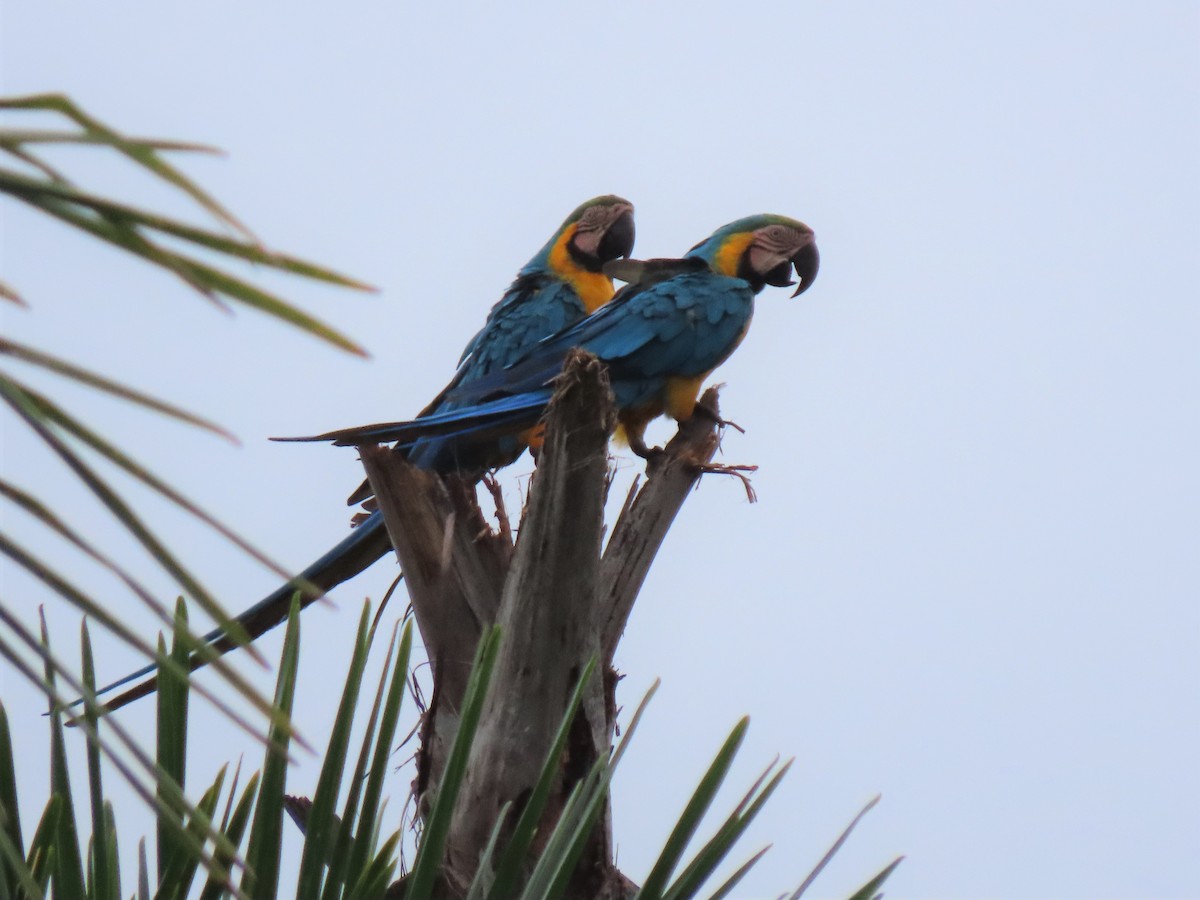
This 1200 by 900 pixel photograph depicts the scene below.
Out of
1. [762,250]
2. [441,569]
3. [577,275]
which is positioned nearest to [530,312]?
[577,275]

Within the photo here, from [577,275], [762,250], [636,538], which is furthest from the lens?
[577,275]

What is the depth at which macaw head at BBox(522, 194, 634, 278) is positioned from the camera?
4.66 m

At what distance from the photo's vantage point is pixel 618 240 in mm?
4684

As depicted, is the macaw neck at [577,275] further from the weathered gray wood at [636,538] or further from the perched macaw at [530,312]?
the weathered gray wood at [636,538]

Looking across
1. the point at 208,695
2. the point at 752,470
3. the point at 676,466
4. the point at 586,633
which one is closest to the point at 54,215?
the point at 208,695

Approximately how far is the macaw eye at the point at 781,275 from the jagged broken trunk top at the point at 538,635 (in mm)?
2132

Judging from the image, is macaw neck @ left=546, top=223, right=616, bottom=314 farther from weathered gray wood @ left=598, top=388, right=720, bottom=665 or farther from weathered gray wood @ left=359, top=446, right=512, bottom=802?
weathered gray wood @ left=359, top=446, right=512, bottom=802

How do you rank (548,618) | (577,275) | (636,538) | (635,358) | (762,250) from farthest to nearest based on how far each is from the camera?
(577,275) < (762,250) < (635,358) < (636,538) < (548,618)

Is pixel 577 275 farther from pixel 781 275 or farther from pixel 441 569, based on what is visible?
pixel 441 569

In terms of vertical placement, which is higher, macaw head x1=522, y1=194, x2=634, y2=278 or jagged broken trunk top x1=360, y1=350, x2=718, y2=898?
macaw head x1=522, y1=194, x2=634, y2=278

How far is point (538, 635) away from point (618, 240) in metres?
2.78

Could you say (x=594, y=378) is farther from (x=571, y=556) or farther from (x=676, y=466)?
(x=676, y=466)

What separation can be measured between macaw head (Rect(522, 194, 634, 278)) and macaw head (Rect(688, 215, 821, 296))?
43 cm

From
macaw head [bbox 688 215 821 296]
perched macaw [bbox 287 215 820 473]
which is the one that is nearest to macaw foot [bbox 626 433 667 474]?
perched macaw [bbox 287 215 820 473]
